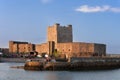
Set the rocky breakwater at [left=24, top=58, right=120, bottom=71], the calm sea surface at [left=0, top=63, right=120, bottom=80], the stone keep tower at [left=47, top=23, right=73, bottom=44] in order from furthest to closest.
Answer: the stone keep tower at [left=47, top=23, right=73, bottom=44] < the rocky breakwater at [left=24, top=58, right=120, bottom=71] < the calm sea surface at [left=0, top=63, right=120, bottom=80]

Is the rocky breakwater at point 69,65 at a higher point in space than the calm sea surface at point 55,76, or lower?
higher

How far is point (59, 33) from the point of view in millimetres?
101125

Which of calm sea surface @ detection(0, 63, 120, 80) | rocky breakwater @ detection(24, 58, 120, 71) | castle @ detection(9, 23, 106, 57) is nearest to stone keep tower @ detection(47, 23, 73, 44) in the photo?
castle @ detection(9, 23, 106, 57)

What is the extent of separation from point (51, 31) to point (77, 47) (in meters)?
10.1

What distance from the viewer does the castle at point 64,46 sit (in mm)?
93938

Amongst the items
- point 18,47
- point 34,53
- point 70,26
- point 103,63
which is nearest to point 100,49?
point 70,26

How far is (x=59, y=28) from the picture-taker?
101 meters

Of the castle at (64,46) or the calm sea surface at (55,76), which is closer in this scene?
the calm sea surface at (55,76)

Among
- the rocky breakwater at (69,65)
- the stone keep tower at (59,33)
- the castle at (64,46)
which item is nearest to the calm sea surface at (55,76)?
the rocky breakwater at (69,65)

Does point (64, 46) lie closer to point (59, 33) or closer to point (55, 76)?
point (59, 33)

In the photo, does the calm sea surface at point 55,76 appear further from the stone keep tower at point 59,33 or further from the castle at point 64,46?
the stone keep tower at point 59,33

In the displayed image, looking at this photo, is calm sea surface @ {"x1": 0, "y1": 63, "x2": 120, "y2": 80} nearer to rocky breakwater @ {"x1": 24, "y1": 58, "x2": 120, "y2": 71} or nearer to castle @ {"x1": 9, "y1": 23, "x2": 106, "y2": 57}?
rocky breakwater @ {"x1": 24, "y1": 58, "x2": 120, "y2": 71}

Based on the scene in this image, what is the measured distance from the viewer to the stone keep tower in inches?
3967

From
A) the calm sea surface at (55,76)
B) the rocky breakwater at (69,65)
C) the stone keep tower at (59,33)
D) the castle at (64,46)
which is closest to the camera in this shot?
the calm sea surface at (55,76)
